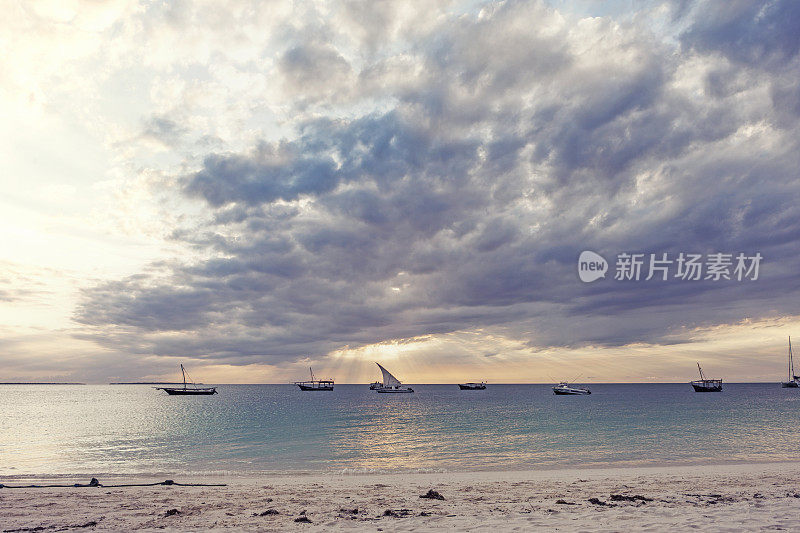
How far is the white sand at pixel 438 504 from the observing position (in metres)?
15.4

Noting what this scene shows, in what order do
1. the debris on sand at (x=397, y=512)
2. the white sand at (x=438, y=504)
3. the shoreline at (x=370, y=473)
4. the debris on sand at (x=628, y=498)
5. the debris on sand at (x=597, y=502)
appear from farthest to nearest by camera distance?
the shoreline at (x=370, y=473) < the debris on sand at (x=628, y=498) < the debris on sand at (x=597, y=502) < the debris on sand at (x=397, y=512) < the white sand at (x=438, y=504)

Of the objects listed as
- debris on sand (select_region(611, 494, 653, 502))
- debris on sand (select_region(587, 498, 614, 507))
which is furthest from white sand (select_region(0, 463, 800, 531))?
debris on sand (select_region(611, 494, 653, 502))

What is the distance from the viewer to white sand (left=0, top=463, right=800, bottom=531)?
15391 millimetres

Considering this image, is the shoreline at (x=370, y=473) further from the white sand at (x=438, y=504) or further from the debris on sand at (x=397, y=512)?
the debris on sand at (x=397, y=512)

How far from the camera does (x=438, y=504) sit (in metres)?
19.1

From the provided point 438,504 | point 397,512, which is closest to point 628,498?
point 438,504

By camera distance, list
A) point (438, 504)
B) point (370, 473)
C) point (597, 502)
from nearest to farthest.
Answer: point (597, 502)
point (438, 504)
point (370, 473)

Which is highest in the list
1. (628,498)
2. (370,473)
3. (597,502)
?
(597,502)

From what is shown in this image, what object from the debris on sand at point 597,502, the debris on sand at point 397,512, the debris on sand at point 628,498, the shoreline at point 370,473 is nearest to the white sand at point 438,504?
the debris on sand at point 397,512

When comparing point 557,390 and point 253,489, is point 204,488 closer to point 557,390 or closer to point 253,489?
point 253,489

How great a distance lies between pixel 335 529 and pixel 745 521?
505 inches

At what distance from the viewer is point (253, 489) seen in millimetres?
24328

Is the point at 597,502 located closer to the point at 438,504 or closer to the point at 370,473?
the point at 438,504

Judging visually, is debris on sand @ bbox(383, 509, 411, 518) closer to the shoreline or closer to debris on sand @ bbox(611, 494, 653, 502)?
debris on sand @ bbox(611, 494, 653, 502)
